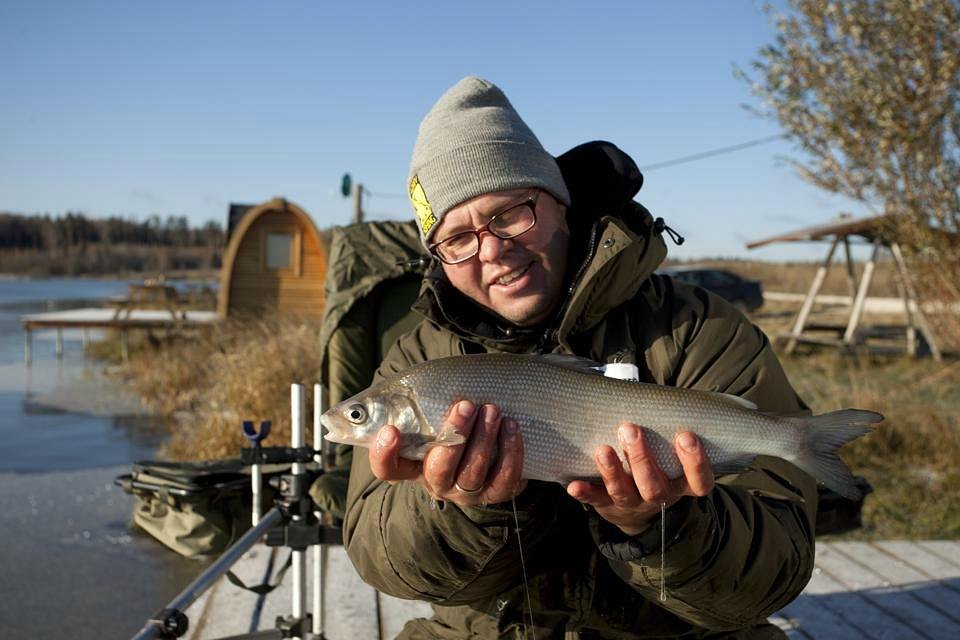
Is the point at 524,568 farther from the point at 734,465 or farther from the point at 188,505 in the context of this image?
the point at 188,505

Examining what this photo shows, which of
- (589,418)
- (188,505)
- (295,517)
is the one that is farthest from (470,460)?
(188,505)

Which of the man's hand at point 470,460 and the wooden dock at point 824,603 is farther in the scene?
the wooden dock at point 824,603

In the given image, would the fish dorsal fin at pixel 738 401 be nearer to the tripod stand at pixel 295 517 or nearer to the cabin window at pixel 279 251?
the tripod stand at pixel 295 517

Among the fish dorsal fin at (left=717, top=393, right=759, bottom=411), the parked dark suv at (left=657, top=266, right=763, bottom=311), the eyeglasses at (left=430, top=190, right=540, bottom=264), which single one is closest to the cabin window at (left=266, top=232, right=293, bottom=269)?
the parked dark suv at (left=657, top=266, right=763, bottom=311)

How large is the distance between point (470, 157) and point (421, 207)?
0.30 metres

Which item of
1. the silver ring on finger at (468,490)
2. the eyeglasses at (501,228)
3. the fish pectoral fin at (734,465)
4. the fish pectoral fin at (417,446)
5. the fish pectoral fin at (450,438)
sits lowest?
the silver ring on finger at (468,490)

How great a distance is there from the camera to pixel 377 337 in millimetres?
4902

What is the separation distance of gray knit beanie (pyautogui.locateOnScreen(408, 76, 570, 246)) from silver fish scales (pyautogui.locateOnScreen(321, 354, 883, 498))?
876mm

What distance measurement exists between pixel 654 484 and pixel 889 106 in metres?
8.56

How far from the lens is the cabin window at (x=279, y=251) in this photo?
23547mm

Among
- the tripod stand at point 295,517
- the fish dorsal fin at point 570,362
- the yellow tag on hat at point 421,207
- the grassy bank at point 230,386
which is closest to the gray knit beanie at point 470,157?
the yellow tag on hat at point 421,207

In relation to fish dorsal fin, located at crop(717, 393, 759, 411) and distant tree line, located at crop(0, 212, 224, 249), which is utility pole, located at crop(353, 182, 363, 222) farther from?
distant tree line, located at crop(0, 212, 224, 249)

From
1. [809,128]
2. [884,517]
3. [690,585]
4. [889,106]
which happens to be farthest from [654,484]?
[809,128]

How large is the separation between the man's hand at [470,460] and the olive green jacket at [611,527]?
109mm
